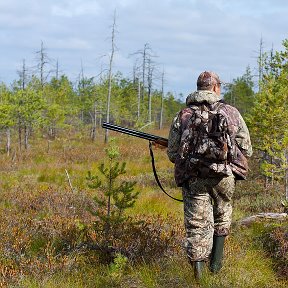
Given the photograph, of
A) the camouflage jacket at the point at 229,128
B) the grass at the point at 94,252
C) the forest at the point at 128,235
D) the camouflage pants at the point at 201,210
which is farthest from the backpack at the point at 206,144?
the grass at the point at 94,252

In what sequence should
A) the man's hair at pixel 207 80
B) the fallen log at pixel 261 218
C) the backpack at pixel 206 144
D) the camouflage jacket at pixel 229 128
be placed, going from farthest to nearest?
1. the fallen log at pixel 261 218
2. the man's hair at pixel 207 80
3. the camouflage jacket at pixel 229 128
4. the backpack at pixel 206 144

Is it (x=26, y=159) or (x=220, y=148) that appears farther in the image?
(x=26, y=159)

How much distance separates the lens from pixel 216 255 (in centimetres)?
409

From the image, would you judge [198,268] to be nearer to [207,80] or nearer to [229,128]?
[229,128]

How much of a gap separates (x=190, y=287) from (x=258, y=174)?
31.7 ft

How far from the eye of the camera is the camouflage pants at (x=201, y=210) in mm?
3906

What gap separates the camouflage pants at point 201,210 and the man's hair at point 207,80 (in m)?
0.92

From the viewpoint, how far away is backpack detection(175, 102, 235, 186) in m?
3.66

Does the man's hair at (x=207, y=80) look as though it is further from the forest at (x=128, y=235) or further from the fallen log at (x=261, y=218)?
the fallen log at (x=261, y=218)

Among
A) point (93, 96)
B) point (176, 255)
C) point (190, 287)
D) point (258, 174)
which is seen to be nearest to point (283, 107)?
point (258, 174)

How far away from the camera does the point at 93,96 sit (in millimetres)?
32625

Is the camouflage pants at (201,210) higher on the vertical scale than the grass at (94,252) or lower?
higher

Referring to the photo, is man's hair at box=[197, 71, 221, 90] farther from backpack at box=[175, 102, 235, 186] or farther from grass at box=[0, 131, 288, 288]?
grass at box=[0, 131, 288, 288]

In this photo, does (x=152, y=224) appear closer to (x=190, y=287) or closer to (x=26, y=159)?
(x=190, y=287)
